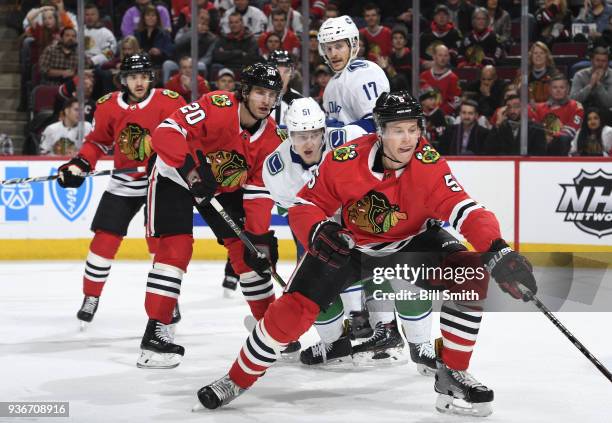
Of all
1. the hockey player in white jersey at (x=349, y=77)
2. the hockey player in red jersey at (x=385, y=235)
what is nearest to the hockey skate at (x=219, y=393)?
the hockey player in red jersey at (x=385, y=235)

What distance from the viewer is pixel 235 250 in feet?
13.0

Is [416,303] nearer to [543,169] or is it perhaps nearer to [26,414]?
[26,414]

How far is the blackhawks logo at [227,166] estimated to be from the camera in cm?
395

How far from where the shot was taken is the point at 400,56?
6746mm

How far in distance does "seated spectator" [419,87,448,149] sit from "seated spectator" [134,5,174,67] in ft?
5.58

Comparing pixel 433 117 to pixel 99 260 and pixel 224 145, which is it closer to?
pixel 99 260

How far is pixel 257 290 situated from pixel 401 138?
1.10 m

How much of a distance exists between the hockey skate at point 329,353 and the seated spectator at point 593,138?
2995 mm

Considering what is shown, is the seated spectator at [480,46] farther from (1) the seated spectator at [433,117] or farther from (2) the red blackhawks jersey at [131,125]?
(2) the red blackhawks jersey at [131,125]

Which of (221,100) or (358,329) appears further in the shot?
(358,329)

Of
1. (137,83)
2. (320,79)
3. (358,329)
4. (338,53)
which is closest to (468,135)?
(320,79)

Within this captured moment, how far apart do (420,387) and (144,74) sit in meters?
2.01

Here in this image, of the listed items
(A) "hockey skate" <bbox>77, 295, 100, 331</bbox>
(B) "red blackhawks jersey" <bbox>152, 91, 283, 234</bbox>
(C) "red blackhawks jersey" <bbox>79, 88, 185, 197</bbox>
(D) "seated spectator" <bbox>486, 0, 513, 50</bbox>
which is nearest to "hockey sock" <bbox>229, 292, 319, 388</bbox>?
(B) "red blackhawks jersey" <bbox>152, 91, 283, 234</bbox>

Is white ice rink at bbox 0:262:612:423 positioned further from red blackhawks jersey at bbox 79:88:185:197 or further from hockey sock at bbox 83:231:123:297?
red blackhawks jersey at bbox 79:88:185:197
